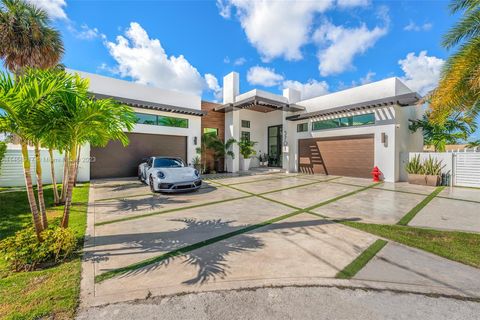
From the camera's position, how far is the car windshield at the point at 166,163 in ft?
28.0

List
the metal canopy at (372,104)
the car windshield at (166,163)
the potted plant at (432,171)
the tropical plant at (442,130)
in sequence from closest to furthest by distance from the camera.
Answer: the car windshield at (166,163), the potted plant at (432,171), the metal canopy at (372,104), the tropical plant at (442,130)

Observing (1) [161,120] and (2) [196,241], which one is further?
(1) [161,120]

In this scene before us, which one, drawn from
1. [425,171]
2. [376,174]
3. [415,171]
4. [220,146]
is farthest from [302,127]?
[425,171]

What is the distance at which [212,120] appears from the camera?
15.7 m

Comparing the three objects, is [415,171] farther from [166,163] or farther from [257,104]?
[166,163]

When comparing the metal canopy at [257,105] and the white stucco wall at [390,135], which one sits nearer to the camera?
the white stucco wall at [390,135]

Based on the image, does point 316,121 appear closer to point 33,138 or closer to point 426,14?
point 426,14

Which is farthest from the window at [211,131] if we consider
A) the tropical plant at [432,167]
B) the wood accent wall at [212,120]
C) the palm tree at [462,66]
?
the tropical plant at [432,167]

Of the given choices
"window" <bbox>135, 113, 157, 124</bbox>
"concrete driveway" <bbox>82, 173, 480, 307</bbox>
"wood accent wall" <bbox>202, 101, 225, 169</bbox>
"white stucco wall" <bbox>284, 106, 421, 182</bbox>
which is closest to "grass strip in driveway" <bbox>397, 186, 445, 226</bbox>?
"concrete driveway" <bbox>82, 173, 480, 307</bbox>

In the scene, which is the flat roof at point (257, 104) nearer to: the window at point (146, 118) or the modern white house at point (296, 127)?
the modern white house at point (296, 127)

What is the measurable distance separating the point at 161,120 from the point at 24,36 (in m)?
6.54

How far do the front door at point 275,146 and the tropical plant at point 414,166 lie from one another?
9052mm

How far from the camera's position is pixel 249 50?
14672 mm

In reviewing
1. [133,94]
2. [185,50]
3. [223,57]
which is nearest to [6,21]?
[133,94]
